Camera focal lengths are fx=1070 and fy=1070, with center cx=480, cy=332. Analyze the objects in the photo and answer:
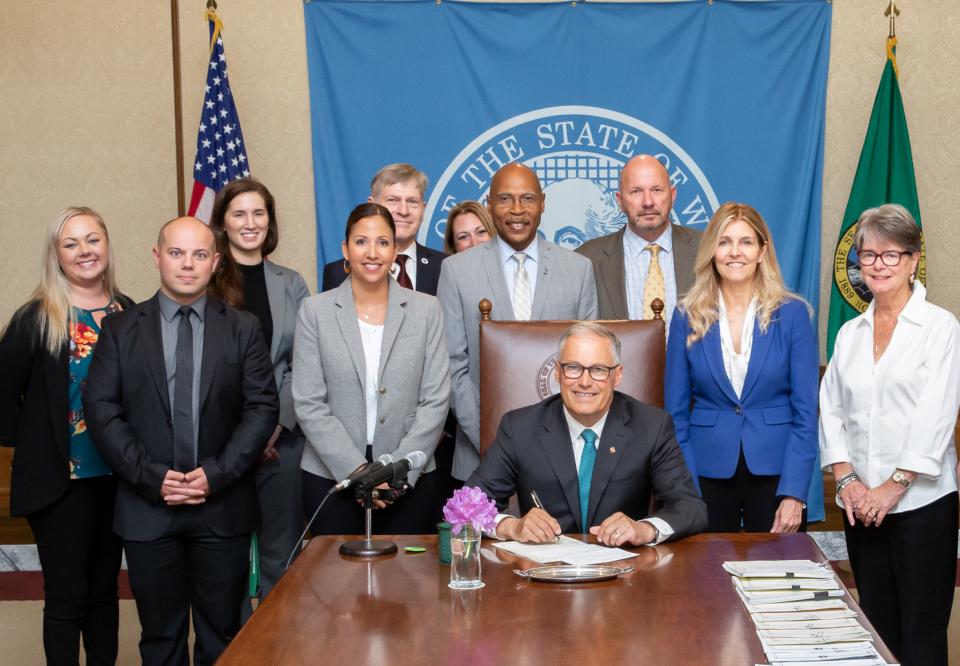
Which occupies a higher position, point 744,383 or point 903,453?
point 744,383

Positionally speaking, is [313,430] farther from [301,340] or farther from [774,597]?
[774,597]

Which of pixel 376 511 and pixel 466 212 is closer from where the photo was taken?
pixel 376 511

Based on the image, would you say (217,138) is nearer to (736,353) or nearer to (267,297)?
(267,297)

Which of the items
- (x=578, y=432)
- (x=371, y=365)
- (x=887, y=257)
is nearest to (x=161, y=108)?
(x=371, y=365)

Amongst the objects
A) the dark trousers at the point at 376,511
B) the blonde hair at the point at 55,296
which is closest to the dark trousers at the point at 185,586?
the dark trousers at the point at 376,511

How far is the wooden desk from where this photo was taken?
1.77 metres

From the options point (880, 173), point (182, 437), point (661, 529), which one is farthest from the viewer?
point (880, 173)

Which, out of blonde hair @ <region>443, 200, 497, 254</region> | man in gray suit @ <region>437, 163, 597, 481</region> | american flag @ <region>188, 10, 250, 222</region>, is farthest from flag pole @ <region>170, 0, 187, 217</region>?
man in gray suit @ <region>437, 163, 597, 481</region>

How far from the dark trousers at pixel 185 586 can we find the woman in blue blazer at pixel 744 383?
1351 mm

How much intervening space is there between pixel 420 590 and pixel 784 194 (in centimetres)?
383

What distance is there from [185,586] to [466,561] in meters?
1.22

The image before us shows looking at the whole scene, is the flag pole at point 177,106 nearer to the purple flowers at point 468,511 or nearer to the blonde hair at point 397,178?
the blonde hair at point 397,178

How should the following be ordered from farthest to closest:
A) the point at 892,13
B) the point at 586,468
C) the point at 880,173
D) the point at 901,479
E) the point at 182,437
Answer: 1. the point at 892,13
2. the point at 880,173
3. the point at 182,437
4. the point at 901,479
5. the point at 586,468

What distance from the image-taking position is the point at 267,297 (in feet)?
11.7
